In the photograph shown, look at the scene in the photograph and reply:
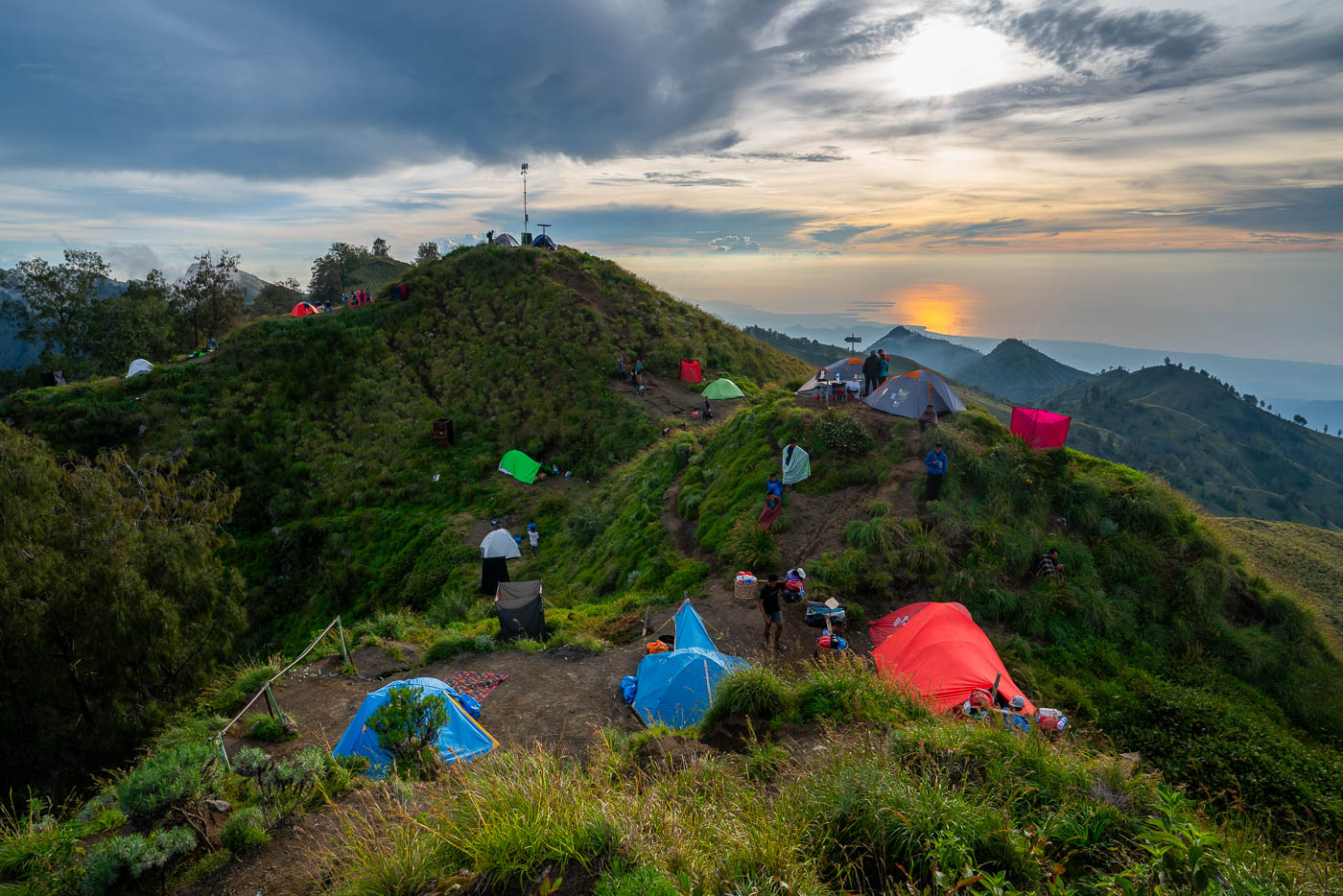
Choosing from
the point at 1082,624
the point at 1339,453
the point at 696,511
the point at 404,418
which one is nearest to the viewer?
the point at 1082,624

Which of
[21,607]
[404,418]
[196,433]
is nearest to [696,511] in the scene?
[21,607]

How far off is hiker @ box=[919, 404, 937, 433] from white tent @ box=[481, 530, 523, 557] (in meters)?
15.1

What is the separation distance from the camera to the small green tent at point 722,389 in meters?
30.4

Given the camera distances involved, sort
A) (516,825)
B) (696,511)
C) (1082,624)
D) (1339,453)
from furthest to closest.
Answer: (1339,453) → (696,511) → (1082,624) → (516,825)

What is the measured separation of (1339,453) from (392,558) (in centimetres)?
26456

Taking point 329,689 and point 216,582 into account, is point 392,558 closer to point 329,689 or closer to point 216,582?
point 216,582

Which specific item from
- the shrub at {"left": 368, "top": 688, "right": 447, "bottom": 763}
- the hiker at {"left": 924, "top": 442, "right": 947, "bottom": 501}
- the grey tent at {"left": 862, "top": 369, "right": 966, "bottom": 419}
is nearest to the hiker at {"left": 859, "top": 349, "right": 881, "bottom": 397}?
the grey tent at {"left": 862, "top": 369, "right": 966, "bottom": 419}

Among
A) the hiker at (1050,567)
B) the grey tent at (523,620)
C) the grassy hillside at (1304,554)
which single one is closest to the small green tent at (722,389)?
the grey tent at (523,620)

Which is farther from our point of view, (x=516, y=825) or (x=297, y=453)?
(x=297, y=453)

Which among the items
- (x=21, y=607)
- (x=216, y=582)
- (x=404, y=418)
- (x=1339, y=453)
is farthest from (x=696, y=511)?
(x=1339, y=453)

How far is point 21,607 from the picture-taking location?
11242 millimetres

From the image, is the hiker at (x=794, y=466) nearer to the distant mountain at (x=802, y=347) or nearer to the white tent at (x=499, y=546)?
the white tent at (x=499, y=546)

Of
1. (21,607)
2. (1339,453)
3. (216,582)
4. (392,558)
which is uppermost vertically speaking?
(21,607)

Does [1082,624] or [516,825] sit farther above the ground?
[516,825]
